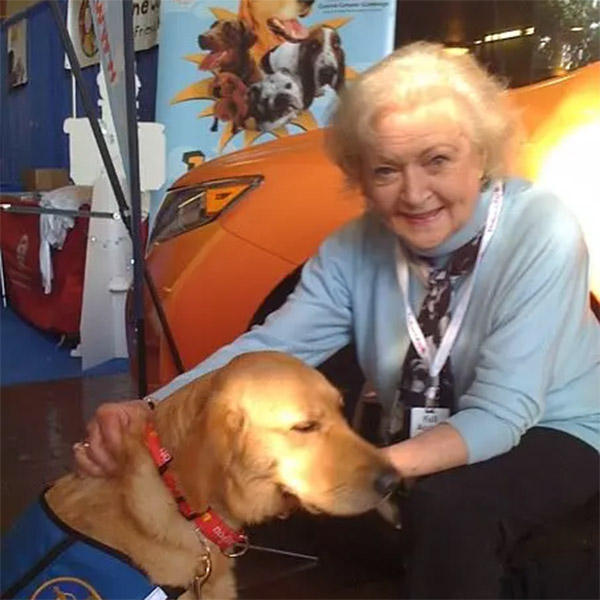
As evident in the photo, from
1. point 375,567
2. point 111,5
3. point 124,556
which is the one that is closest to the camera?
point 124,556

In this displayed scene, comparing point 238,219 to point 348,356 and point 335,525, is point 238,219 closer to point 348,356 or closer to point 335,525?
point 348,356

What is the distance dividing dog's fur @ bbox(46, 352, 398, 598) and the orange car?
0.65 ft

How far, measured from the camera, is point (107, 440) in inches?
35.6

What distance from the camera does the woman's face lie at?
89 cm

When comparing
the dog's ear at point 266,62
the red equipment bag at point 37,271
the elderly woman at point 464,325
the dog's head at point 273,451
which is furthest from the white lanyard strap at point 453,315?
the red equipment bag at point 37,271

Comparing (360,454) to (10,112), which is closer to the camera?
(360,454)

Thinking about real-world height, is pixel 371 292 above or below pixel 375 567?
above

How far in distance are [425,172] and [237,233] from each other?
0.85ft

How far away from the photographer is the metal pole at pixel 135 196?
96cm

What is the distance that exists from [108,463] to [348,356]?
30cm

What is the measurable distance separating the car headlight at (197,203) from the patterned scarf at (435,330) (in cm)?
25

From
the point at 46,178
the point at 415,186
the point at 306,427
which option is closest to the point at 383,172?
the point at 415,186

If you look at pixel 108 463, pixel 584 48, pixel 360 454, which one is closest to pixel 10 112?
pixel 108 463

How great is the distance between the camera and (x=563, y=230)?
91 centimetres
